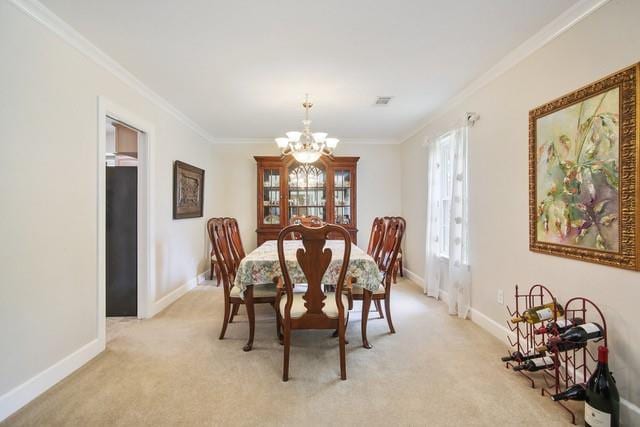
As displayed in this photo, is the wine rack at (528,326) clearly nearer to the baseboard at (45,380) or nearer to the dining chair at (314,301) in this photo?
the dining chair at (314,301)

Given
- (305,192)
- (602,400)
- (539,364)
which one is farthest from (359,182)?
(602,400)

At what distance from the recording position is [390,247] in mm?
2914

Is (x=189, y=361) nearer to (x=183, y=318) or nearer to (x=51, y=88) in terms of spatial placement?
(x=183, y=318)

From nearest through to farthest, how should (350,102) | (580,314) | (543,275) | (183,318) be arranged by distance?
1. (580,314)
2. (543,275)
3. (183,318)
4. (350,102)

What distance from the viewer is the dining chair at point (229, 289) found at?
2.55 meters

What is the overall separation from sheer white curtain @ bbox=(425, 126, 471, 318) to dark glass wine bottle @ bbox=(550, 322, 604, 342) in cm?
146

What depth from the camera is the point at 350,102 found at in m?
3.65

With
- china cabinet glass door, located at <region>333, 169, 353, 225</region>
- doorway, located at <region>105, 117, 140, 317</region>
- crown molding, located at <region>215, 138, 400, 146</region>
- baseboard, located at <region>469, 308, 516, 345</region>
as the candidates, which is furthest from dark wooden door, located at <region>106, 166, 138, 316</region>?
baseboard, located at <region>469, 308, 516, 345</region>

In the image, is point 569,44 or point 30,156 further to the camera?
point 569,44

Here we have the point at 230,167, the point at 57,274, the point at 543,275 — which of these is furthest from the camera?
the point at 230,167

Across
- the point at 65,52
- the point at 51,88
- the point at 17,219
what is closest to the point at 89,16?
the point at 65,52

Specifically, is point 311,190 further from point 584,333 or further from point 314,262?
point 584,333

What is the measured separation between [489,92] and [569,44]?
88 cm

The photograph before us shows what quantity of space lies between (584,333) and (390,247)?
1.47 meters
